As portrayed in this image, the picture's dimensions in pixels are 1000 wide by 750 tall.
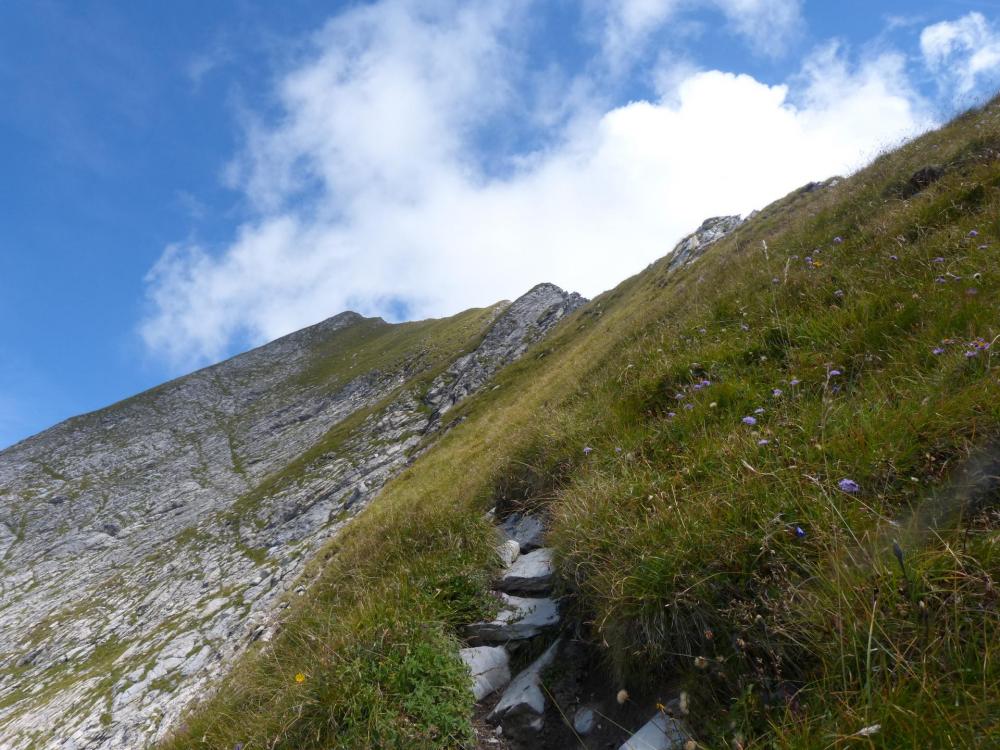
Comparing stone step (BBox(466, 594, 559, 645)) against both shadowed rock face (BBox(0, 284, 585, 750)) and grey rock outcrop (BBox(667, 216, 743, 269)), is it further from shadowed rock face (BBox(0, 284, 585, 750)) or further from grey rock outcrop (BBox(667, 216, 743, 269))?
grey rock outcrop (BBox(667, 216, 743, 269))

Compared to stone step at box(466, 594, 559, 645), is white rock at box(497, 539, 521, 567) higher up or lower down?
higher up

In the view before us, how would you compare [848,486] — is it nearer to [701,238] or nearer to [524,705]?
[524,705]

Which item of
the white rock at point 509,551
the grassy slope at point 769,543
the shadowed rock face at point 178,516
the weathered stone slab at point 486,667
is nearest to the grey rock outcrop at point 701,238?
the shadowed rock face at point 178,516

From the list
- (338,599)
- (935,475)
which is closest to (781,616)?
(935,475)

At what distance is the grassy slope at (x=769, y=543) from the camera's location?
8.04ft

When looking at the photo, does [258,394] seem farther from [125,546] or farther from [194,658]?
[194,658]

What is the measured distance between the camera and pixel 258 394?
11969 centimetres

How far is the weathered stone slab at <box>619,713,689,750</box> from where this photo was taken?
2.96 m

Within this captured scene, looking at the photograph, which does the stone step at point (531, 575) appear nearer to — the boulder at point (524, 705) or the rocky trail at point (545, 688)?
the rocky trail at point (545, 688)

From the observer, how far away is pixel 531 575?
18.6 feet

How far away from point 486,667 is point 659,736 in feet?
6.98

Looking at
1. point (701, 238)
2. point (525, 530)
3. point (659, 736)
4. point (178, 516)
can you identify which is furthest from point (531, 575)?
point (178, 516)

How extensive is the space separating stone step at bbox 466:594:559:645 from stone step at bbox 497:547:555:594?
0.49 feet

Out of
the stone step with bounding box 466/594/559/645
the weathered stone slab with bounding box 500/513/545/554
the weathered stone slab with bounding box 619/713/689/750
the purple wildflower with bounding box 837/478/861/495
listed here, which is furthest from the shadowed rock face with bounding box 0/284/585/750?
the purple wildflower with bounding box 837/478/861/495
